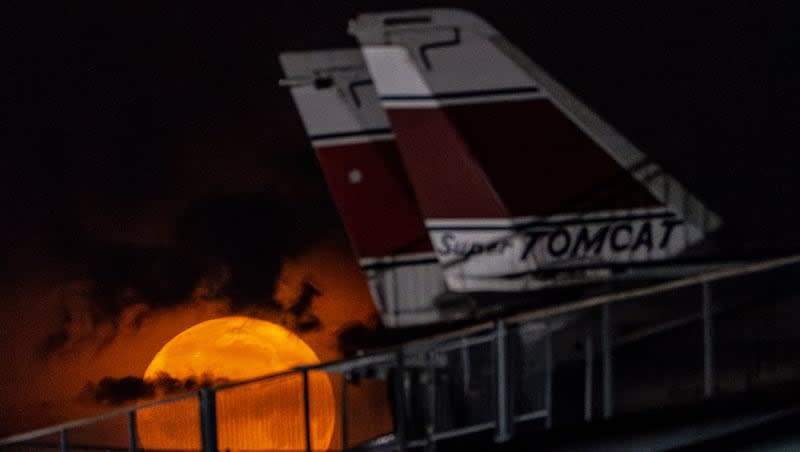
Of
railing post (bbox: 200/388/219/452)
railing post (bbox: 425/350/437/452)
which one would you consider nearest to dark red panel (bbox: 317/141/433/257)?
railing post (bbox: 425/350/437/452)

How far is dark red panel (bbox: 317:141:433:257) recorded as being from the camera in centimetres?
1173

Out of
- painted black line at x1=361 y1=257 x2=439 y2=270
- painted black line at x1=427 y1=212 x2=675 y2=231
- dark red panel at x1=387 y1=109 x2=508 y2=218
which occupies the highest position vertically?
dark red panel at x1=387 y1=109 x2=508 y2=218

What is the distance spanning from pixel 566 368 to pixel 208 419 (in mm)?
2810

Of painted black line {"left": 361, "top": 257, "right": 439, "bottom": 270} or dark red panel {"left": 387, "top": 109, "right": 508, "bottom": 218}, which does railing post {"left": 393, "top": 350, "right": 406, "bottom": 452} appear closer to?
dark red panel {"left": 387, "top": 109, "right": 508, "bottom": 218}

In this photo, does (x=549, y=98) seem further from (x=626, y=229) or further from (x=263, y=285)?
(x=263, y=285)

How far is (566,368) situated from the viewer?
745 cm

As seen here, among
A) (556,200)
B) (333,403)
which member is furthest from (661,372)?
(333,403)

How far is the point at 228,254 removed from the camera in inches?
648

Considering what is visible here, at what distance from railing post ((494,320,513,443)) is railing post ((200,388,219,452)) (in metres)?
1.71

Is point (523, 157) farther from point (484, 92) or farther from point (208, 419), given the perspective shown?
point (208, 419)

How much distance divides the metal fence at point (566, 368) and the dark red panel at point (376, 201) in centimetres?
231

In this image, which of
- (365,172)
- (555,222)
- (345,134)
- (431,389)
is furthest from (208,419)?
(345,134)

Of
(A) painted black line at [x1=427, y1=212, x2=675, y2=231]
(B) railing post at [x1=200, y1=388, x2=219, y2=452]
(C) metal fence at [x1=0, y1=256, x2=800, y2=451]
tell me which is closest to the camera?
(B) railing post at [x1=200, y1=388, x2=219, y2=452]

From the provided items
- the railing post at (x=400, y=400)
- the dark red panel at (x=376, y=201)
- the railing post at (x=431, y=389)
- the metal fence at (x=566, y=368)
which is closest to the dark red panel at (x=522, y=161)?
the metal fence at (x=566, y=368)
